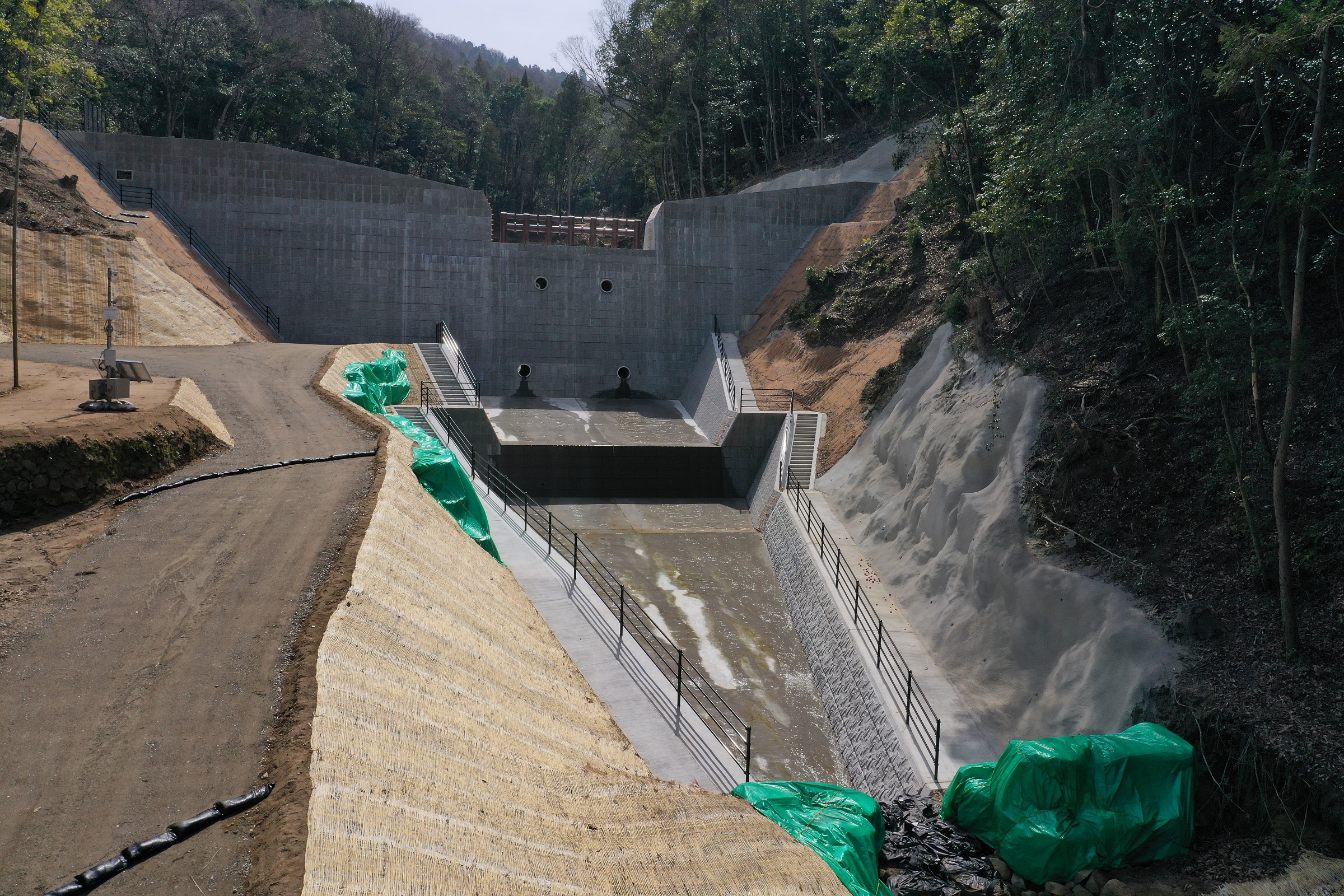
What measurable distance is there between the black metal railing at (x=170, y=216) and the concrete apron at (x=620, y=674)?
18571mm

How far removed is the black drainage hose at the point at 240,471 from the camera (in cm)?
1236

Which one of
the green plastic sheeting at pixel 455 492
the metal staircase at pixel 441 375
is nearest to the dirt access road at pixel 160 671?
the green plastic sheeting at pixel 455 492

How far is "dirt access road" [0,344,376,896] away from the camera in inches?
232

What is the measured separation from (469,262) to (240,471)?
1936 centimetres

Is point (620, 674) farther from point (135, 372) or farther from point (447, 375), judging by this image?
point (447, 375)

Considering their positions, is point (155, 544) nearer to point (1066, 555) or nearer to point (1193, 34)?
point (1066, 555)

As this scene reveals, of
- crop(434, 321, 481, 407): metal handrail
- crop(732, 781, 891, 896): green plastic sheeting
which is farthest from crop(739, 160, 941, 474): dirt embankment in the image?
crop(732, 781, 891, 896): green plastic sheeting

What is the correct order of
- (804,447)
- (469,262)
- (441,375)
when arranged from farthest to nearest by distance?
(469,262) → (441,375) → (804,447)

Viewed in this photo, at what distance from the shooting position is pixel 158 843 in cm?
582

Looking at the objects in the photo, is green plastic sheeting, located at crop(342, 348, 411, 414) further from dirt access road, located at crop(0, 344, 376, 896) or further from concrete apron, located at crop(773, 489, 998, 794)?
concrete apron, located at crop(773, 489, 998, 794)

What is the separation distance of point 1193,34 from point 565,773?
13338 mm

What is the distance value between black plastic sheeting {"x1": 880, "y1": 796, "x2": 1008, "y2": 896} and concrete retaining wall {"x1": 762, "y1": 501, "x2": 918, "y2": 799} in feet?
4.96

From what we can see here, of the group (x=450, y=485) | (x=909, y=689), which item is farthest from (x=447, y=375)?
(x=909, y=689)

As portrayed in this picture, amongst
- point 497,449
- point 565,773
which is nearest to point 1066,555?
point 565,773
